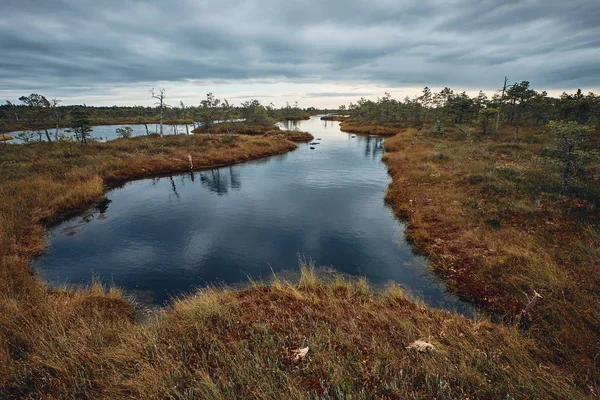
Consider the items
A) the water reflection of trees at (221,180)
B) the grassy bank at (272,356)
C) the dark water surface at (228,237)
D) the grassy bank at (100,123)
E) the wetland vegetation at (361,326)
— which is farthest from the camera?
the grassy bank at (100,123)

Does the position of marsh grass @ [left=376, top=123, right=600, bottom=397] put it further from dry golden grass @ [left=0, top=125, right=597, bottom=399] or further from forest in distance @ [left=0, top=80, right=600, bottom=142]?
forest in distance @ [left=0, top=80, right=600, bottom=142]

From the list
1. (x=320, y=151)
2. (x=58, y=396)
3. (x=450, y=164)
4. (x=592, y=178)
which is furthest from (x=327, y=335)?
(x=320, y=151)

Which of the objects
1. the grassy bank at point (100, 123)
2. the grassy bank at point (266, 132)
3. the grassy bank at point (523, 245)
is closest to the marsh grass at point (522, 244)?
the grassy bank at point (523, 245)

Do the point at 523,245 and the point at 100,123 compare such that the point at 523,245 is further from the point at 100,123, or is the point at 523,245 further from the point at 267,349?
the point at 100,123

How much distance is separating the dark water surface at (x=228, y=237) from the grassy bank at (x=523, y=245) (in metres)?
1.42

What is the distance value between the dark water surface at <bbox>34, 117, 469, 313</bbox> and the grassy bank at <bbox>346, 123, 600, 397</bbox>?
4.67 ft

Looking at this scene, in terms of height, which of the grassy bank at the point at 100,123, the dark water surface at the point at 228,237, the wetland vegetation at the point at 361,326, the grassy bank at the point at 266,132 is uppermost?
the grassy bank at the point at 100,123

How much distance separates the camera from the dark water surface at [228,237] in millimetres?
12805

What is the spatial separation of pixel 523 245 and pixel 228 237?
51.4 feet

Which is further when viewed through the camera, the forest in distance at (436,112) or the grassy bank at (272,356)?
the forest in distance at (436,112)

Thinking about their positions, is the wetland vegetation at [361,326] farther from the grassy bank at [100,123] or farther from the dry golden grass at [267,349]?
the grassy bank at [100,123]

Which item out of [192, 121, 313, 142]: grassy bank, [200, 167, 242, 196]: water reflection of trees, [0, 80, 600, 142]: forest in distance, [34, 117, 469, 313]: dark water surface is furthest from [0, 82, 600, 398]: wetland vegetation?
[192, 121, 313, 142]: grassy bank

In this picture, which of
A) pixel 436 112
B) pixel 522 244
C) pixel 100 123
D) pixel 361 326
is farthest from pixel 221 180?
pixel 100 123

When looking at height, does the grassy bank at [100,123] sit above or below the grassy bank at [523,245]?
above
